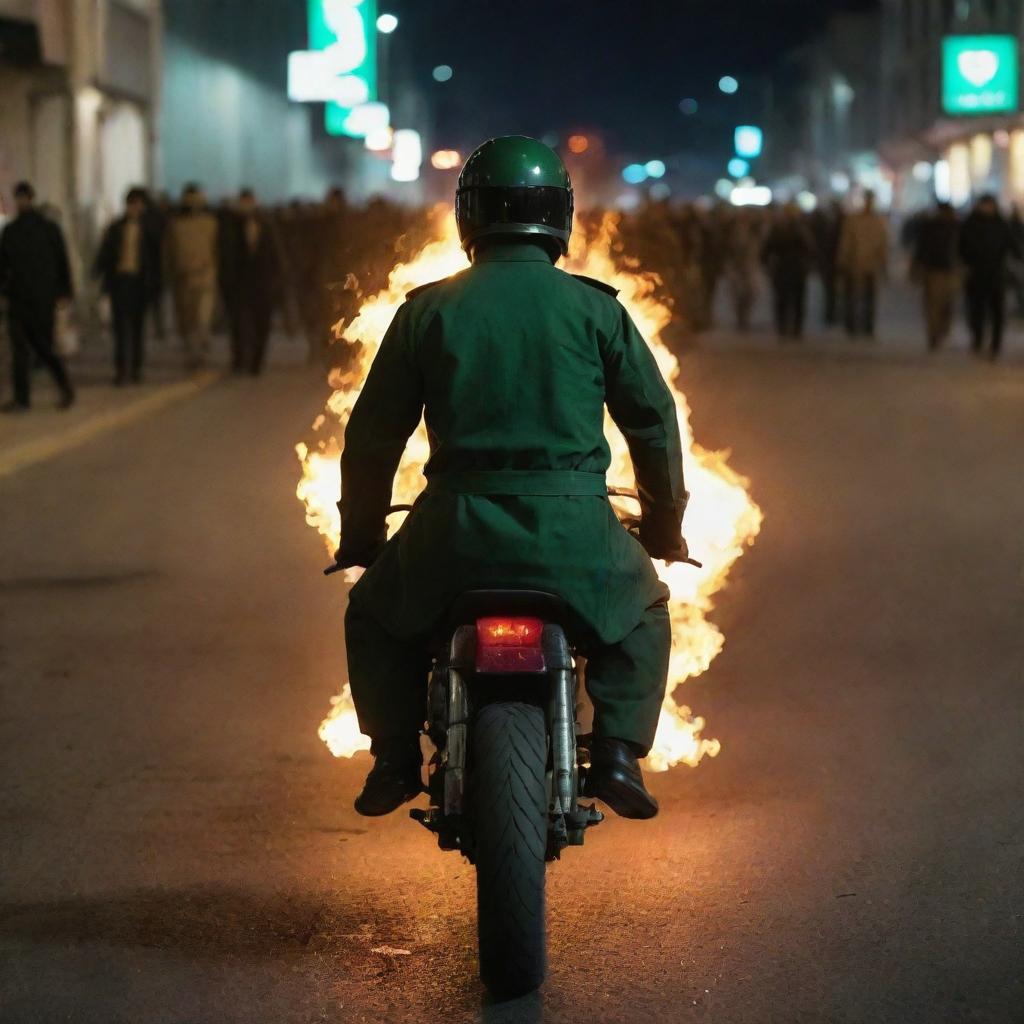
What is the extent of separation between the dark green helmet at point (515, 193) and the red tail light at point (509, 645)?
90cm

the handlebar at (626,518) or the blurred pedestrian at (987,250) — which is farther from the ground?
the blurred pedestrian at (987,250)

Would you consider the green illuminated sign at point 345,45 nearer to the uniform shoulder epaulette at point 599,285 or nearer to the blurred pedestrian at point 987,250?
the blurred pedestrian at point 987,250

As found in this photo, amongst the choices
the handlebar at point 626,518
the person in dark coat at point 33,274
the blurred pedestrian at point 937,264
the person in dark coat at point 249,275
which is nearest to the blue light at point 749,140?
the blurred pedestrian at point 937,264

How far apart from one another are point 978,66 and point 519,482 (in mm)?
49364

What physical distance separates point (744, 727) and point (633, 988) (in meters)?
2.56

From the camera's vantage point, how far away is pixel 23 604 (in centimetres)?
924

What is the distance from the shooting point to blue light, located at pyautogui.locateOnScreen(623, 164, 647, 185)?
189875 mm

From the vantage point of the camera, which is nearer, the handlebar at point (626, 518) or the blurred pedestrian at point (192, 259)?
the handlebar at point (626, 518)

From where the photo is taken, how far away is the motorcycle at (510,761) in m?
4.09

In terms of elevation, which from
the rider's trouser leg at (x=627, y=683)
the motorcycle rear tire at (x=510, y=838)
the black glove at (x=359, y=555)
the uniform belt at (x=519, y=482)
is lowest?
the motorcycle rear tire at (x=510, y=838)

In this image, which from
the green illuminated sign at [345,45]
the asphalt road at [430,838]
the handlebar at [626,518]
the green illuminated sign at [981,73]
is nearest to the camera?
the asphalt road at [430,838]

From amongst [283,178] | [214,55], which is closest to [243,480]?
[214,55]

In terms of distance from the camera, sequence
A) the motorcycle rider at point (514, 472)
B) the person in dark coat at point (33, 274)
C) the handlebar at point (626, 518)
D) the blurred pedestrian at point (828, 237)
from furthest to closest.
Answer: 1. the blurred pedestrian at point (828, 237)
2. the person in dark coat at point (33, 274)
3. the handlebar at point (626, 518)
4. the motorcycle rider at point (514, 472)

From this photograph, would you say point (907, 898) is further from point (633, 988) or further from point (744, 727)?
point (744, 727)
